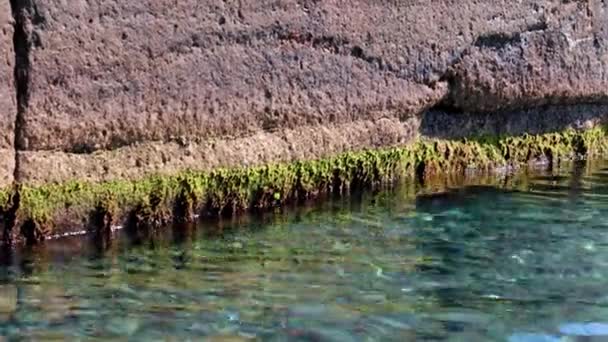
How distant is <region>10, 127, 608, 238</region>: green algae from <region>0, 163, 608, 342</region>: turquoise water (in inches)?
3.8

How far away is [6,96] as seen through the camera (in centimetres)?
420

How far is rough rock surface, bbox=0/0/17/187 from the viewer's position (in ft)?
13.6

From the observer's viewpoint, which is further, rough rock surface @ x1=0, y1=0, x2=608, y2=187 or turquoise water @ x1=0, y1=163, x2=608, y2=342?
rough rock surface @ x1=0, y1=0, x2=608, y2=187

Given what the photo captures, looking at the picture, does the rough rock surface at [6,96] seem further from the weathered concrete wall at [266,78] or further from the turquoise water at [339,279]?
the turquoise water at [339,279]

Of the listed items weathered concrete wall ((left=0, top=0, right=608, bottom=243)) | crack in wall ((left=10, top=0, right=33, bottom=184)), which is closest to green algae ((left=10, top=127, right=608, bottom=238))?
weathered concrete wall ((left=0, top=0, right=608, bottom=243))

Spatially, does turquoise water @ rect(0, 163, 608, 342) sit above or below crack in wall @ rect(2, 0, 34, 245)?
below

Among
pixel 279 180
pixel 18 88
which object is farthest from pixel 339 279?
pixel 18 88

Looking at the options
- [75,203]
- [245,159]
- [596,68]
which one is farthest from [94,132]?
[596,68]

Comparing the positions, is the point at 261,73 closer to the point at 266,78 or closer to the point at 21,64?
the point at 266,78

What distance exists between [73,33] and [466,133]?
2.04 m

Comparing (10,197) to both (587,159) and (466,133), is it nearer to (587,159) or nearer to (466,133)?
(466,133)

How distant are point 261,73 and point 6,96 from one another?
994 mm

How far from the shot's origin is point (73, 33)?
4277 millimetres

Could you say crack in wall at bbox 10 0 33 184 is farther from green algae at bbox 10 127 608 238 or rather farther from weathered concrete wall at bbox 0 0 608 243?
green algae at bbox 10 127 608 238
